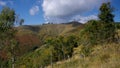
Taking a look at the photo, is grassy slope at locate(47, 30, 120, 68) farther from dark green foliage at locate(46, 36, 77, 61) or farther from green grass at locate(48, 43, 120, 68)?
dark green foliage at locate(46, 36, 77, 61)

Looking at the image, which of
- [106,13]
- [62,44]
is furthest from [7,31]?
[62,44]

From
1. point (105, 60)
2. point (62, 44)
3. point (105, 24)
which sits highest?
point (105, 24)

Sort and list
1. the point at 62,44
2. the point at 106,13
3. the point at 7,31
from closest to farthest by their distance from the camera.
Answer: the point at 7,31 < the point at 106,13 < the point at 62,44

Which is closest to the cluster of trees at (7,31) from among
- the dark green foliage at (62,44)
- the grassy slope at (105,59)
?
the grassy slope at (105,59)

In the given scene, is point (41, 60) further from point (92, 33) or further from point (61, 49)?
point (92, 33)

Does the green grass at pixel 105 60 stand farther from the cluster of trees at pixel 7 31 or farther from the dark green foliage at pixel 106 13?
the dark green foliage at pixel 106 13

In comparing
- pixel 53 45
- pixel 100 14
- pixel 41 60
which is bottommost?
pixel 41 60

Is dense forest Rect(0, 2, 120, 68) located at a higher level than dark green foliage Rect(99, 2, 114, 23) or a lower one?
lower

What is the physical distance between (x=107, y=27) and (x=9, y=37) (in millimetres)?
23956

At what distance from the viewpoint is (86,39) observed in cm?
6075

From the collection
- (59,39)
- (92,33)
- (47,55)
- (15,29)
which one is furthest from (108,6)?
(47,55)

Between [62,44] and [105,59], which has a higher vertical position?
[105,59]

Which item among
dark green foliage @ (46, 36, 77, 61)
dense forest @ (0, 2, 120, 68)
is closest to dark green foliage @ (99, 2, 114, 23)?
dense forest @ (0, 2, 120, 68)

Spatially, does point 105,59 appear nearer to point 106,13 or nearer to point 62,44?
point 106,13
